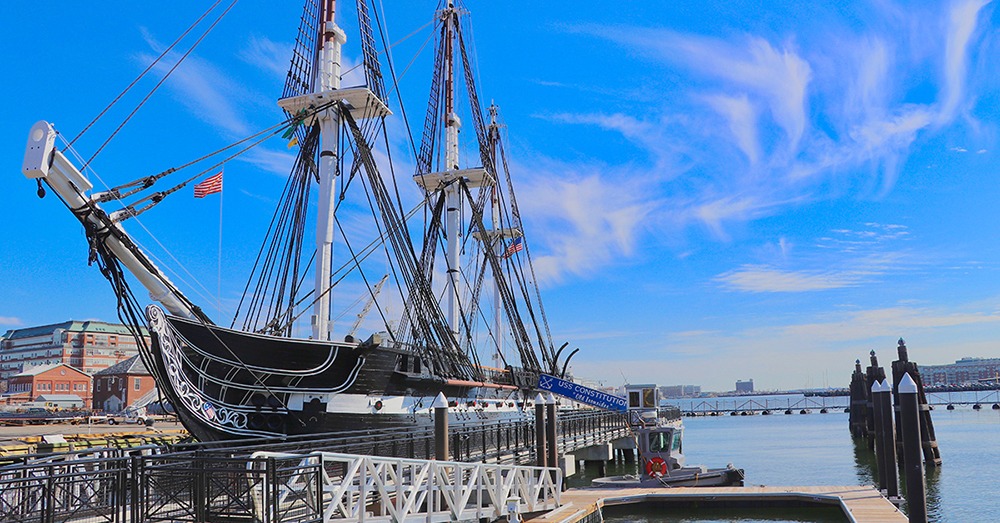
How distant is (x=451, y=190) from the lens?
4809 cm

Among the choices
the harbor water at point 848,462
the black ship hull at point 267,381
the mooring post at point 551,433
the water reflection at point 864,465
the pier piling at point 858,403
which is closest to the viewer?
the black ship hull at point 267,381

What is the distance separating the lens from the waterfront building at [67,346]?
15525 cm

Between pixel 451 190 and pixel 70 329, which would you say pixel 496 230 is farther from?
pixel 70 329

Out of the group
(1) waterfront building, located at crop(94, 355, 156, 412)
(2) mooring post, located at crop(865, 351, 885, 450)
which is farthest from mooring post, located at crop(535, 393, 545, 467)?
(1) waterfront building, located at crop(94, 355, 156, 412)

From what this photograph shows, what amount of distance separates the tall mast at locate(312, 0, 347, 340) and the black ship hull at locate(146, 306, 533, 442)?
8.75ft

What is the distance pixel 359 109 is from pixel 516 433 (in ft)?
44.0

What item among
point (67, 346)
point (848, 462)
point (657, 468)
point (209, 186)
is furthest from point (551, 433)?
point (67, 346)

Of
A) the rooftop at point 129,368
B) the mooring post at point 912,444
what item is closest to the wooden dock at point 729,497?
the mooring post at point 912,444

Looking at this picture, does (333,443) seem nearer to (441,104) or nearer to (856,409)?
(441,104)

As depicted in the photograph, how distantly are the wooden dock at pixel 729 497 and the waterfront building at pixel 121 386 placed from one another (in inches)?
3683

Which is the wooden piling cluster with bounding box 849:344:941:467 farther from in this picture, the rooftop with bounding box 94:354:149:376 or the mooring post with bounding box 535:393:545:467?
the rooftop with bounding box 94:354:149:376

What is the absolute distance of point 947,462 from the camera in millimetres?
49969

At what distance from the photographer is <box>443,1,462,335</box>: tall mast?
4669cm

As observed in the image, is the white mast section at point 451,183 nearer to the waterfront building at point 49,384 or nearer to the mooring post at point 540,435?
the mooring post at point 540,435
